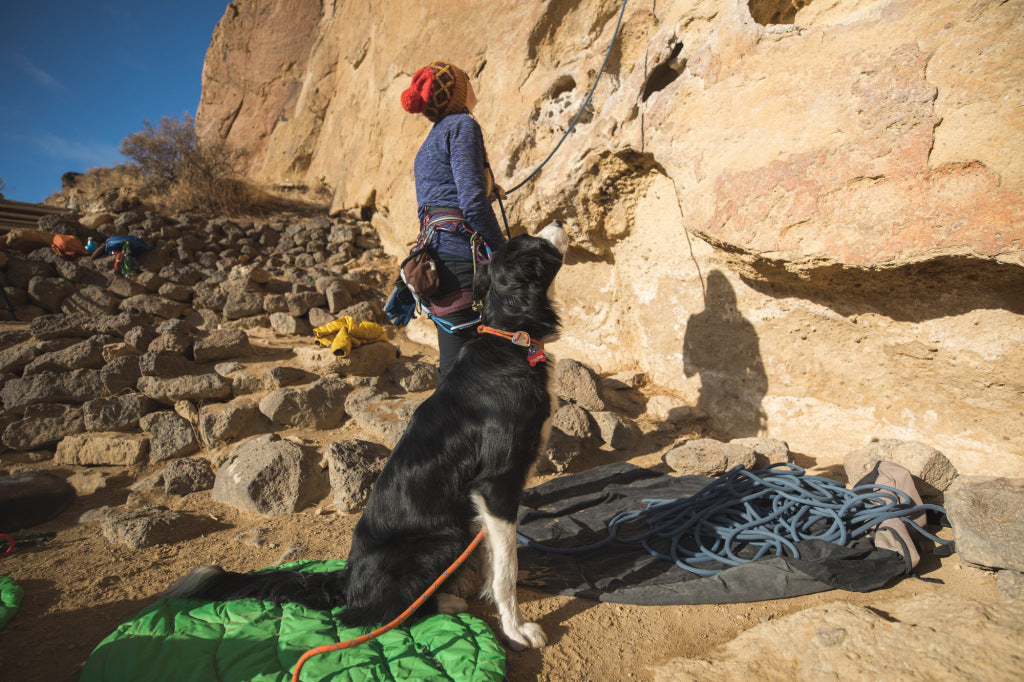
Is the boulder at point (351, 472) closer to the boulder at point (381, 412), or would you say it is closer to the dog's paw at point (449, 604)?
the boulder at point (381, 412)

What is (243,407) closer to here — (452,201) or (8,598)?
(8,598)

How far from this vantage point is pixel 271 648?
5.55 feet

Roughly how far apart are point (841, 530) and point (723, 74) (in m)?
2.88

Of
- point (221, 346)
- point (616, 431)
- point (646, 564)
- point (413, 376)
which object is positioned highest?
point (221, 346)

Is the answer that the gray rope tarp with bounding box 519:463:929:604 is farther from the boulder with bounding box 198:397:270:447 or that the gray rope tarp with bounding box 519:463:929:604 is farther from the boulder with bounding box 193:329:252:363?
Result: the boulder with bounding box 193:329:252:363

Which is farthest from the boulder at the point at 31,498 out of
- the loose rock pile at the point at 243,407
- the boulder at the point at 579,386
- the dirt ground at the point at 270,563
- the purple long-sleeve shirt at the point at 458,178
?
the boulder at the point at 579,386

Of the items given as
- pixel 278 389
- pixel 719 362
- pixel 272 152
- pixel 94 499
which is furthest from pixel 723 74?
pixel 272 152

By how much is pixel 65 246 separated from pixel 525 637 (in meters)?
8.44

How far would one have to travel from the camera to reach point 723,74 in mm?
3152

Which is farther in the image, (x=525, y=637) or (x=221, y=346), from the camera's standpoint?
(x=221, y=346)

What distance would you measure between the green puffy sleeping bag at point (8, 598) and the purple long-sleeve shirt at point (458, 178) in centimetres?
246

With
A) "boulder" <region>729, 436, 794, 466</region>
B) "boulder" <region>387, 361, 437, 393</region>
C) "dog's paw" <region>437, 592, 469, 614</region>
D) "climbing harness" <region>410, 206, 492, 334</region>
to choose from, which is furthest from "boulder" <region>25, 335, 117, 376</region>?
"boulder" <region>729, 436, 794, 466</region>

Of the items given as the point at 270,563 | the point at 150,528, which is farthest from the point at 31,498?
the point at 270,563

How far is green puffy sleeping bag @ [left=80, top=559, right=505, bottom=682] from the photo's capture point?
157 centimetres
